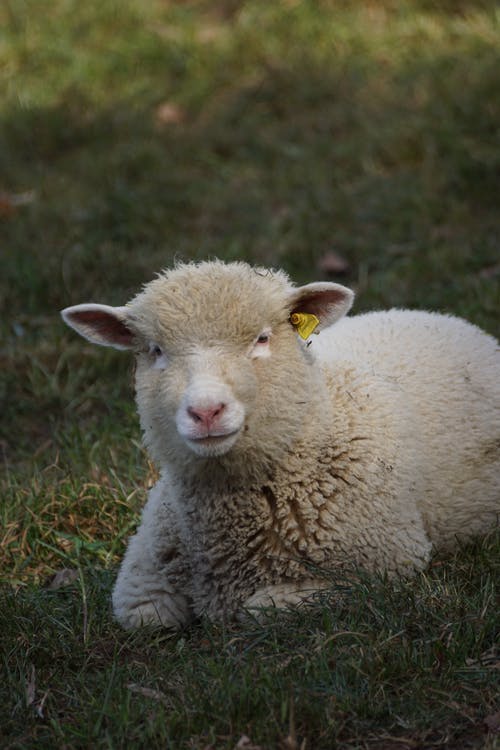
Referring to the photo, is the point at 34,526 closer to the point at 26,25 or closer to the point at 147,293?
the point at 147,293

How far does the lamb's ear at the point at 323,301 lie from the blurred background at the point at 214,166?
57.9 inches

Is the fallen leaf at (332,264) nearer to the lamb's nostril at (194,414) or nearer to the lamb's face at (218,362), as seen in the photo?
the lamb's face at (218,362)

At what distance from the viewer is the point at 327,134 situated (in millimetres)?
8766

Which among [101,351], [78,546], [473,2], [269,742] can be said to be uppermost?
[473,2]

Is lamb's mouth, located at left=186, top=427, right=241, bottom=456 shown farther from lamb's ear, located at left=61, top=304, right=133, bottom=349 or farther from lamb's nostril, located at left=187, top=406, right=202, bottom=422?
lamb's ear, located at left=61, top=304, right=133, bottom=349

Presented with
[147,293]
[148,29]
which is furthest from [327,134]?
[147,293]

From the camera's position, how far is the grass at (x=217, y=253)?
11.2 feet

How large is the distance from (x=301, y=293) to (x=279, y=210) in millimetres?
4115

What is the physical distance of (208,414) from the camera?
3.66 metres

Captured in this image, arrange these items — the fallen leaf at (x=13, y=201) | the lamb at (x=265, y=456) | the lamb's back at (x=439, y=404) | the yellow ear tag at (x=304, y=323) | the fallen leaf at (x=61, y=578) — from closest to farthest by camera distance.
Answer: the lamb at (x=265, y=456) → the yellow ear tag at (x=304, y=323) → the lamb's back at (x=439, y=404) → the fallen leaf at (x=61, y=578) → the fallen leaf at (x=13, y=201)

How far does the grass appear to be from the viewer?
3410 millimetres

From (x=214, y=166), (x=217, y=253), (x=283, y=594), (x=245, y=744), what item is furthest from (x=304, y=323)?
(x=214, y=166)

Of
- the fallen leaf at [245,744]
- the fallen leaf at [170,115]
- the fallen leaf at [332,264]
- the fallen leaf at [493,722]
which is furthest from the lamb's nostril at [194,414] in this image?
the fallen leaf at [170,115]

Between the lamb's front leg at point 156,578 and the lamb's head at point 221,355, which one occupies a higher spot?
the lamb's head at point 221,355
